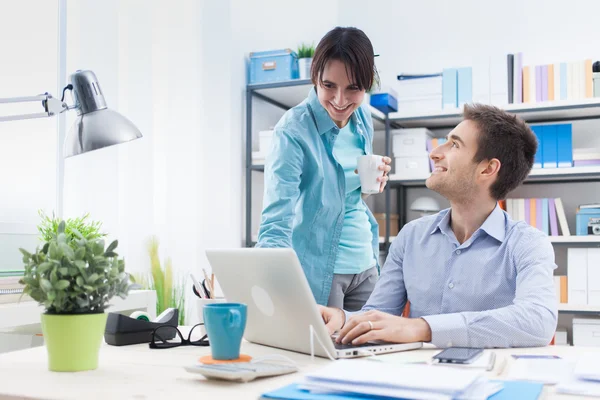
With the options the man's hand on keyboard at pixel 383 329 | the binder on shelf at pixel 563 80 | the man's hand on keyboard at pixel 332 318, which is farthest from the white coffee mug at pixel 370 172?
the binder on shelf at pixel 563 80

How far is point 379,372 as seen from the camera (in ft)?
2.79

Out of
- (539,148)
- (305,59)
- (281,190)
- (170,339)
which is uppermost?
(305,59)

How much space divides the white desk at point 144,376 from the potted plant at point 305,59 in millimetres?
2755

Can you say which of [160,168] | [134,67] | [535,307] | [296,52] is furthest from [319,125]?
[296,52]

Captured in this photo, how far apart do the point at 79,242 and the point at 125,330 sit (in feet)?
1.11

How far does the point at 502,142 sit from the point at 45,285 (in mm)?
1250

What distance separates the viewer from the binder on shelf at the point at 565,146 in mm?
3660

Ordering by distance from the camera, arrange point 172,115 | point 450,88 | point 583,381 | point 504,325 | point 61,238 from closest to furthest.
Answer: point 583,381, point 61,238, point 504,325, point 172,115, point 450,88

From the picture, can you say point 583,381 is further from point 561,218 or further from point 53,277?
point 561,218

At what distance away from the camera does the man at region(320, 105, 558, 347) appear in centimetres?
127

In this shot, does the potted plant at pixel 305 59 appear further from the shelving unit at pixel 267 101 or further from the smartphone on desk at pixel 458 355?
the smartphone on desk at pixel 458 355

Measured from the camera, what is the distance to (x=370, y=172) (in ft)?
5.75

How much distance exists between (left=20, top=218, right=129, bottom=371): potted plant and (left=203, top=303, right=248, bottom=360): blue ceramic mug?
0.52 feet

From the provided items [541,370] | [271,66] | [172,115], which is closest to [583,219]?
[271,66]
